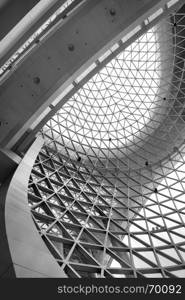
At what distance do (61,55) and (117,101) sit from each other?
96.5 ft

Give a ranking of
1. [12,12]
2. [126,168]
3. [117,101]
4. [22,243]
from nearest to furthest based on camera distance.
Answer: [22,243] → [12,12] → [126,168] → [117,101]

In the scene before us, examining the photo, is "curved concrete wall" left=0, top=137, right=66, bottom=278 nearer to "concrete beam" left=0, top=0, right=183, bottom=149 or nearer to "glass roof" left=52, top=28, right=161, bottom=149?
"concrete beam" left=0, top=0, right=183, bottom=149

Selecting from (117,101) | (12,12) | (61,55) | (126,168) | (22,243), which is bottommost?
(22,243)

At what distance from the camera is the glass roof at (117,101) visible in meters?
38.9

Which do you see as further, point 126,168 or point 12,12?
point 126,168

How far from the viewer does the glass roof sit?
128 ft

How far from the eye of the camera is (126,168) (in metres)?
40.8

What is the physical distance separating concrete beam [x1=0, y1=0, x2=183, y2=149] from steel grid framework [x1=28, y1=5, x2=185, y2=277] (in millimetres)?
10671

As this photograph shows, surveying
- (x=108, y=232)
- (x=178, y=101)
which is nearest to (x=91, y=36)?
(x=108, y=232)

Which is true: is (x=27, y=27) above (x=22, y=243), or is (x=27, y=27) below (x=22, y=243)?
above

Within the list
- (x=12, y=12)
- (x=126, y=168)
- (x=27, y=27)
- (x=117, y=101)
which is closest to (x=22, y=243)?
(x=12, y=12)

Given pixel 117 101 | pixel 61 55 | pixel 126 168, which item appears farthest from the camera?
pixel 117 101

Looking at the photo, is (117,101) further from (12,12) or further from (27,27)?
(12,12)

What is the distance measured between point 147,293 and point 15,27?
10.3m
